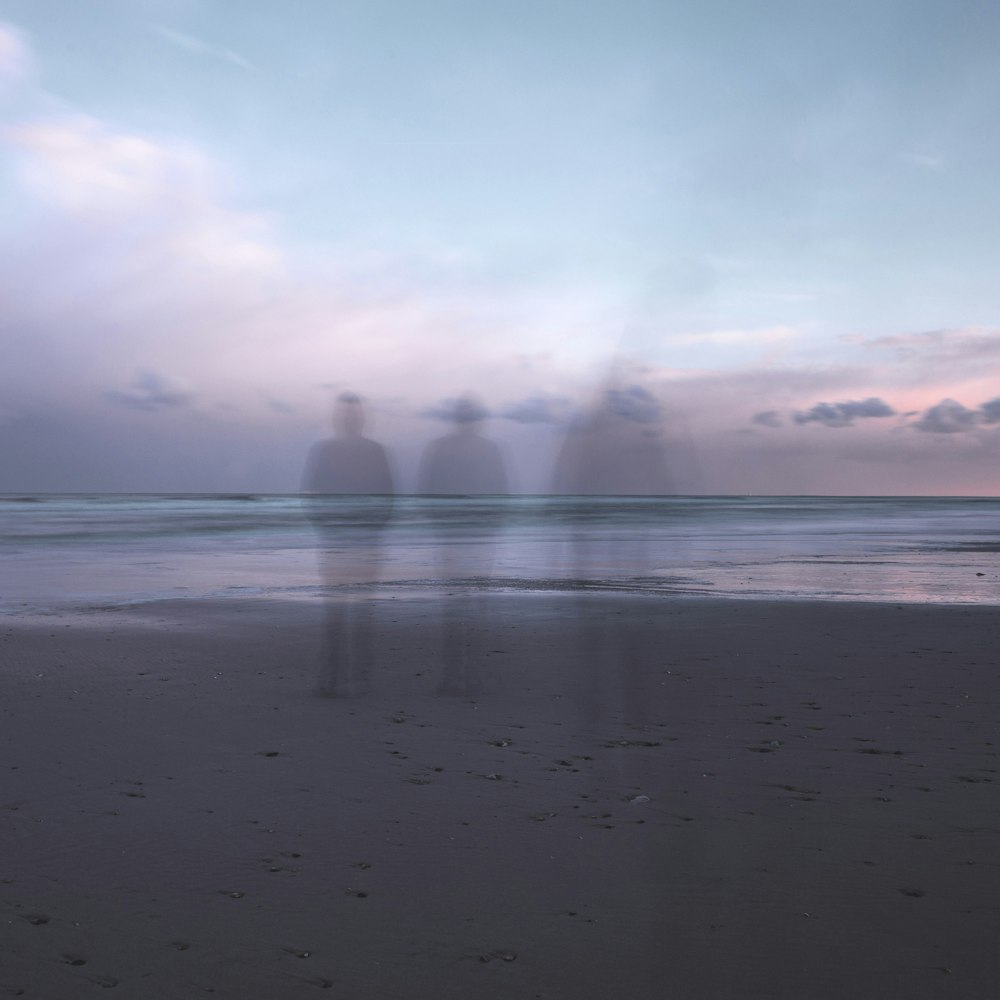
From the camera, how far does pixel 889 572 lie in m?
20.5

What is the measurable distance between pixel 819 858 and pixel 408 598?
451 inches

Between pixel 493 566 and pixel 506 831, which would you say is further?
pixel 493 566

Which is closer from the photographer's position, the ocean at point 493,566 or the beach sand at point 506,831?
the beach sand at point 506,831

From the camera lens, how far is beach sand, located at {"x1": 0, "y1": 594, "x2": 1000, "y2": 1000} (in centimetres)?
357

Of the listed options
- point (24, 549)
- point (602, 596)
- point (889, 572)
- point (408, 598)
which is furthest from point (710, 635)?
point (24, 549)

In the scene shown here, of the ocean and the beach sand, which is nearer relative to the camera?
the beach sand

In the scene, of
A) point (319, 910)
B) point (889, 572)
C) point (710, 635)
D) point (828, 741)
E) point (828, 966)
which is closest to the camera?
point (828, 966)

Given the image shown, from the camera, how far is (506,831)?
489 cm

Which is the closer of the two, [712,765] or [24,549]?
[712,765]

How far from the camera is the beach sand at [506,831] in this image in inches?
140

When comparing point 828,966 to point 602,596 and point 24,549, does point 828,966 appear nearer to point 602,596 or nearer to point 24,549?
point 602,596

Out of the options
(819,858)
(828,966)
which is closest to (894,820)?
(819,858)

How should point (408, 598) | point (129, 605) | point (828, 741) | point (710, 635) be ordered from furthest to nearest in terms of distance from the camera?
point (408, 598) → point (129, 605) → point (710, 635) → point (828, 741)

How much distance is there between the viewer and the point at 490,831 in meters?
4.89
